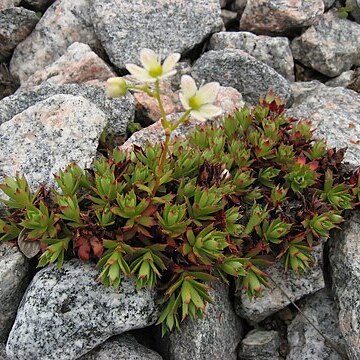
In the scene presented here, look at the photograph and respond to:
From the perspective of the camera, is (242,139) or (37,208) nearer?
(37,208)

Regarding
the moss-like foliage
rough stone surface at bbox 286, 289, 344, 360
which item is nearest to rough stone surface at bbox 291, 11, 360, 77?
the moss-like foliage

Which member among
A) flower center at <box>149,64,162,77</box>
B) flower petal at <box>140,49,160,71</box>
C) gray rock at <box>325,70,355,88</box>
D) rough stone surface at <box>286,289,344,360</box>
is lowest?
rough stone surface at <box>286,289,344,360</box>

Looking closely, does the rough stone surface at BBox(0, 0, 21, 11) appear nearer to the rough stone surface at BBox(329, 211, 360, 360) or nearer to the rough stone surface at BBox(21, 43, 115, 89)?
the rough stone surface at BBox(21, 43, 115, 89)

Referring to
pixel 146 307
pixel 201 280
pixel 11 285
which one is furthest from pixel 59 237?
pixel 201 280

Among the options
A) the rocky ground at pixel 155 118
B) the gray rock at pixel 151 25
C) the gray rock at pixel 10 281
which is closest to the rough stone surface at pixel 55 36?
the rocky ground at pixel 155 118

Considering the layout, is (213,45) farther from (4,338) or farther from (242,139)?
(4,338)

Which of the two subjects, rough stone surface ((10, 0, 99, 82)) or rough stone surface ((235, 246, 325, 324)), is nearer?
rough stone surface ((235, 246, 325, 324))
